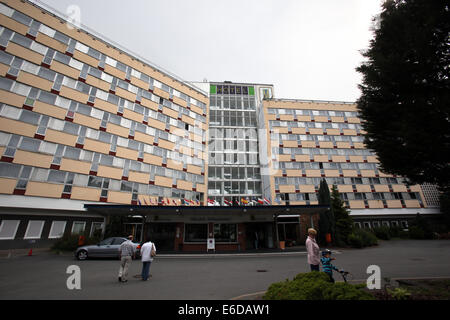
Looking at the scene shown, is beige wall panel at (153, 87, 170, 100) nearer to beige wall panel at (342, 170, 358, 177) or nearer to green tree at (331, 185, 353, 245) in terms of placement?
green tree at (331, 185, 353, 245)

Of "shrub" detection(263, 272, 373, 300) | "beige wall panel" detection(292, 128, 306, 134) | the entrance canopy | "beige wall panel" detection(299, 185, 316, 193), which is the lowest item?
"shrub" detection(263, 272, 373, 300)

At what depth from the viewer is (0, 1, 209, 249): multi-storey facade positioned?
792 inches

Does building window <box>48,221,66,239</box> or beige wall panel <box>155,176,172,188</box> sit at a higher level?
beige wall panel <box>155,176,172,188</box>

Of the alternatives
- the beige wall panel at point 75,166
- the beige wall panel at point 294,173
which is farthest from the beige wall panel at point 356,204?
the beige wall panel at point 75,166

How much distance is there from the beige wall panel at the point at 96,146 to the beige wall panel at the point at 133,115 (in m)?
5.47

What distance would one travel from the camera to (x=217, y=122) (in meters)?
41.5

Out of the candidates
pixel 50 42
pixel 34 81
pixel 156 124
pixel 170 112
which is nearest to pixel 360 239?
pixel 156 124

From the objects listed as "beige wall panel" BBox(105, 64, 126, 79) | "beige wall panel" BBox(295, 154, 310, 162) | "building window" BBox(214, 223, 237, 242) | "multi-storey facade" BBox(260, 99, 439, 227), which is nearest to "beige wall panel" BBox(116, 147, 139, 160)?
"beige wall panel" BBox(105, 64, 126, 79)

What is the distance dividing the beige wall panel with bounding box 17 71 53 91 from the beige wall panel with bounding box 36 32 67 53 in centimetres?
482

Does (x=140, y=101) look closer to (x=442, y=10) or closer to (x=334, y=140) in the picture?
(x=442, y=10)

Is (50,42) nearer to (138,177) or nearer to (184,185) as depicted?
(138,177)

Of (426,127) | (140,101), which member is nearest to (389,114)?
(426,127)

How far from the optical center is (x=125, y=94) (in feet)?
97.1
